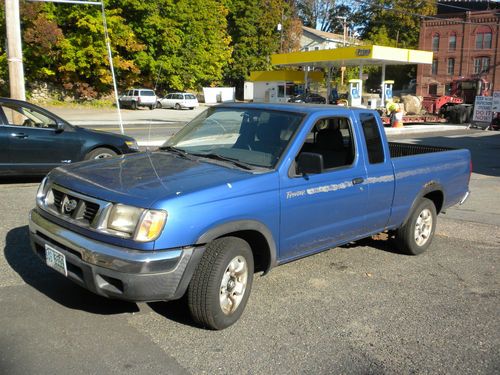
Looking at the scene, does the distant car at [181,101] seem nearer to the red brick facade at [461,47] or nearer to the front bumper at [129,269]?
the red brick facade at [461,47]

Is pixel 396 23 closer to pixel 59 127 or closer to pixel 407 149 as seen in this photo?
pixel 59 127

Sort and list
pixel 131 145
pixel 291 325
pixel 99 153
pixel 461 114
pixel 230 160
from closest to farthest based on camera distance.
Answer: pixel 291 325, pixel 230 160, pixel 99 153, pixel 131 145, pixel 461 114

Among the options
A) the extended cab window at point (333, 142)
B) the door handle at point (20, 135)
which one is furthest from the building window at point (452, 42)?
the extended cab window at point (333, 142)

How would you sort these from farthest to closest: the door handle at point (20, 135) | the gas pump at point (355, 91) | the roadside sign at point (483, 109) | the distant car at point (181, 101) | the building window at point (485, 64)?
the building window at point (485, 64) → the distant car at point (181, 101) → the gas pump at point (355, 91) → the roadside sign at point (483, 109) → the door handle at point (20, 135)

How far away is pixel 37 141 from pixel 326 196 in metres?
6.22

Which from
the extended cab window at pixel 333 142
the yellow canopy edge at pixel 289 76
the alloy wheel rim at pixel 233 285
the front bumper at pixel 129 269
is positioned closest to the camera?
the front bumper at pixel 129 269

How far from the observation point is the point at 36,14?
41.4 m

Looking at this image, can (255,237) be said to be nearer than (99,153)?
Yes

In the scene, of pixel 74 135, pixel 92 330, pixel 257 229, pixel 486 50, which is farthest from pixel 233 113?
pixel 486 50

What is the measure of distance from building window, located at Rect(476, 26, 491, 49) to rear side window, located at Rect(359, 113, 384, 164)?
211 feet

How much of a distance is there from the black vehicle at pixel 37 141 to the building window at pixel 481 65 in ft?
204

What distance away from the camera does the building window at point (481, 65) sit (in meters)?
61.8

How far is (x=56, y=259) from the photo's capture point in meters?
3.80

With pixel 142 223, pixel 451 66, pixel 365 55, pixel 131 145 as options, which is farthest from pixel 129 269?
pixel 451 66
